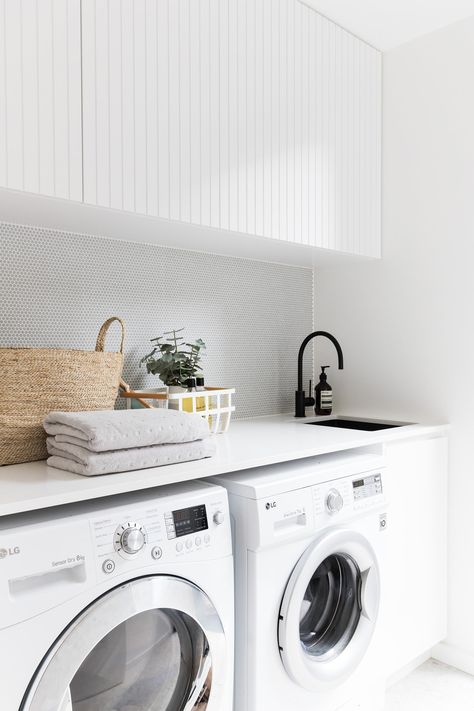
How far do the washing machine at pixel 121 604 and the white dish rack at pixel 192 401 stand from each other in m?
0.40

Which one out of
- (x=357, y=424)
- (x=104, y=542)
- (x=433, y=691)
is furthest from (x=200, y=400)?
(x=433, y=691)

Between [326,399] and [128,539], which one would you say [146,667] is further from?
[326,399]

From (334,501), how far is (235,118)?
1225mm

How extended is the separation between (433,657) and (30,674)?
1.82 m

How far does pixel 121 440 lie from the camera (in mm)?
1363

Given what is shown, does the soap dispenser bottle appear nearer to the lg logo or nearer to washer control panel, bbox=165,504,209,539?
washer control panel, bbox=165,504,209,539

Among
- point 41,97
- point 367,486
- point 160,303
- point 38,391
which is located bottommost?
point 367,486

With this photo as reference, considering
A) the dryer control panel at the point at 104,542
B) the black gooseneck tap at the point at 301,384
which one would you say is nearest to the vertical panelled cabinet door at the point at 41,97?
the dryer control panel at the point at 104,542

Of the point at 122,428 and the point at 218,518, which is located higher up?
the point at 122,428

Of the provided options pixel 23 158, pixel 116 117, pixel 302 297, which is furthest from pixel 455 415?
pixel 23 158

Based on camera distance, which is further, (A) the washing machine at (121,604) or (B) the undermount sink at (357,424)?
(B) the undermount sink at (357,424)

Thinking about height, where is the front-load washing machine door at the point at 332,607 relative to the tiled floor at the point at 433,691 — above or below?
above

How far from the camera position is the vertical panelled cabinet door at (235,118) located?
1.62 metres

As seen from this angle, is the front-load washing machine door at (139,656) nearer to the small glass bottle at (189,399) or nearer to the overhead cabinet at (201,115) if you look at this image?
the small glass bottle at (189,399)
